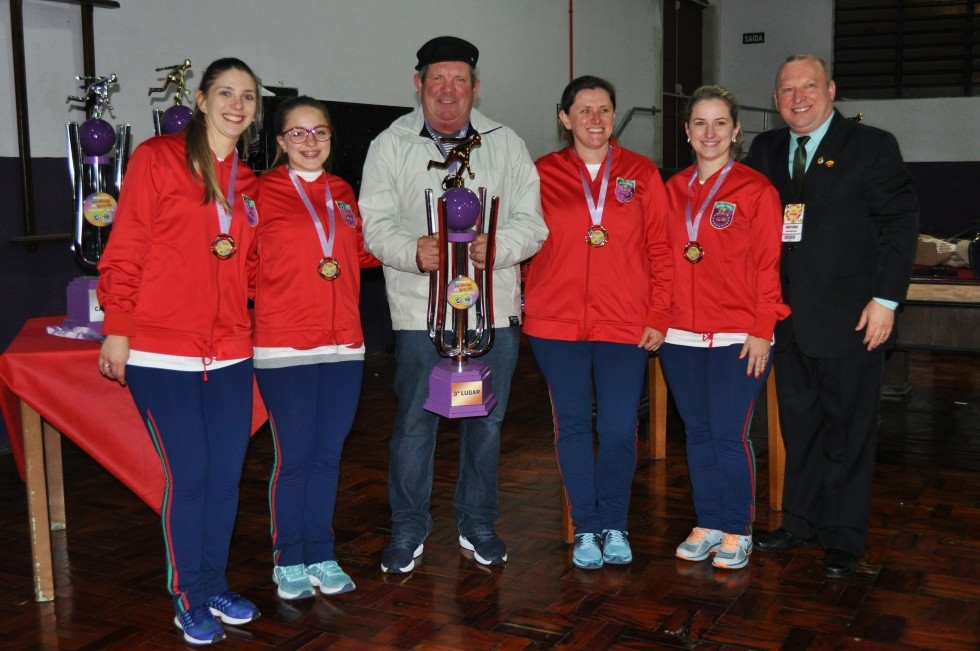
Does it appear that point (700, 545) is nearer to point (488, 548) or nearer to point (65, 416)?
point (488, 548)

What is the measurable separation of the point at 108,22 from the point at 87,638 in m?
3.52

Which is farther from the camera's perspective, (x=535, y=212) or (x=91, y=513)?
(x=91, y=513)

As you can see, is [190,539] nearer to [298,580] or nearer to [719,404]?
[298,580]

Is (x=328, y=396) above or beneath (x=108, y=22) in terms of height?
beneath

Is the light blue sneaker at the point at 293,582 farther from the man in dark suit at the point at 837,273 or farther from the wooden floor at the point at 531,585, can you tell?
the man in dark suit at the point at 837,273

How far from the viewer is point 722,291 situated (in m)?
3.01

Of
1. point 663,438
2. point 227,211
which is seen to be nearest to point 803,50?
point 663,438

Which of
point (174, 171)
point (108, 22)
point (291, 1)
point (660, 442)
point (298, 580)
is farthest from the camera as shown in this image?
point (291, 1)

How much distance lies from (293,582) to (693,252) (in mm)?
1513

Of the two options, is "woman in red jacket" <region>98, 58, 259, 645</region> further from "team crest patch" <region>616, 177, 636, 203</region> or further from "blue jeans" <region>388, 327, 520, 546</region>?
"team crest patch" <region>616, 177, 636, 203</region>

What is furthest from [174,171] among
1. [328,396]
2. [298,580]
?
[298,580]

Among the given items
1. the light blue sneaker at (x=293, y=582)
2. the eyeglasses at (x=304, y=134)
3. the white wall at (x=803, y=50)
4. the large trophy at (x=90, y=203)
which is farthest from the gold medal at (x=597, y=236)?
the white wall at (x=803, y=50)

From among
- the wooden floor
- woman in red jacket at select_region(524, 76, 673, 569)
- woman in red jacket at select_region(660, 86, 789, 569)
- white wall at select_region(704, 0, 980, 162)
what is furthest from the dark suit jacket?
white wall at select_region(704, 0, 980, 162)

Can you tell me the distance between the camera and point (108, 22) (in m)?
5.16
